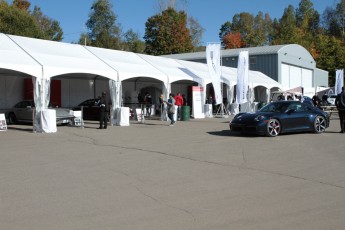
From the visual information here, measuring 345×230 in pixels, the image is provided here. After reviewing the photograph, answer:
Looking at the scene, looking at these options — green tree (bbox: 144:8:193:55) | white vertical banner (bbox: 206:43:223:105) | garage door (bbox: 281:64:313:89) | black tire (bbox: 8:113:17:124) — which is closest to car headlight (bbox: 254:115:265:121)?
white vertical banner (bbox: 206:43:223:105)

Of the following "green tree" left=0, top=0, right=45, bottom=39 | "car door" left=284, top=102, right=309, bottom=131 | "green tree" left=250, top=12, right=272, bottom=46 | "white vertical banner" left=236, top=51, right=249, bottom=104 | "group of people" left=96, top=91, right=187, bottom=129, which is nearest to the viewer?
"car door" left=284, top=102, right=309, bottom=131

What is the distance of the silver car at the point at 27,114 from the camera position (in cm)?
1920

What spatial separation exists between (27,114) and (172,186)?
49.6 ft

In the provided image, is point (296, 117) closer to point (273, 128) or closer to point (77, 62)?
point (273, 128)

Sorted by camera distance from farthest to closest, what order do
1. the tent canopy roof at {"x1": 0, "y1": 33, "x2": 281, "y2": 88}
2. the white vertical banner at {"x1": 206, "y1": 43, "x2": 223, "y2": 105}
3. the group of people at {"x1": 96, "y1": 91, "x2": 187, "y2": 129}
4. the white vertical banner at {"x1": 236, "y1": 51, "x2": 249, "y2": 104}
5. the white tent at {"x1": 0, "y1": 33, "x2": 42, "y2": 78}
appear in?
the white vertical banner at {"x1": 206, "y1": 43, "x2": 223, "y2": 105}, the white vertical banner at {"x1": 236, "y1": 51, "x2": 249, "y2": 104}, the group of people at {"x1": 96, "y1": 91, "x2": 187, "y2": 129}, the tent canopy roof at {"x1": 0, "y1": 33, "x2": 281, "y2": 88}, the white tent at {"x1": 0, "y1": 33, "x2": 42, "y2": 78}

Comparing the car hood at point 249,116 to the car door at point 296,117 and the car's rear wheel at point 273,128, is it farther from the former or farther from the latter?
the car door at point 296,117

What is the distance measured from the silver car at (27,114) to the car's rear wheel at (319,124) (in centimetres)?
1124

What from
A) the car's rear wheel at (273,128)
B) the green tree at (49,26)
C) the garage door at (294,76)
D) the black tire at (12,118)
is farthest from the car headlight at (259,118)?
the green tree at (49,26)

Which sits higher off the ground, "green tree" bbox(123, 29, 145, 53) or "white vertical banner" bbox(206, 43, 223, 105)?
"green tree" bbox(123, 29, 145, 53)

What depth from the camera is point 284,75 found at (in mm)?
47219

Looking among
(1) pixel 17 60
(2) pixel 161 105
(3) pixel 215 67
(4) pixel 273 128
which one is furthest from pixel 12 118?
(4) pixel 273 128

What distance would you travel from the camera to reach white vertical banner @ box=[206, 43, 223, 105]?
25573 millimetres

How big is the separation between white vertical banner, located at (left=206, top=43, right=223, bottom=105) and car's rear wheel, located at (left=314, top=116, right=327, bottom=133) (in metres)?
10.4

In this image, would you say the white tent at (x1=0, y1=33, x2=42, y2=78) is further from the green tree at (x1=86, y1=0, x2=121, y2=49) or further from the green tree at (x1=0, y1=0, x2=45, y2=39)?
the green tree at (x1=86, y1=0, x2=121, y2=49)
